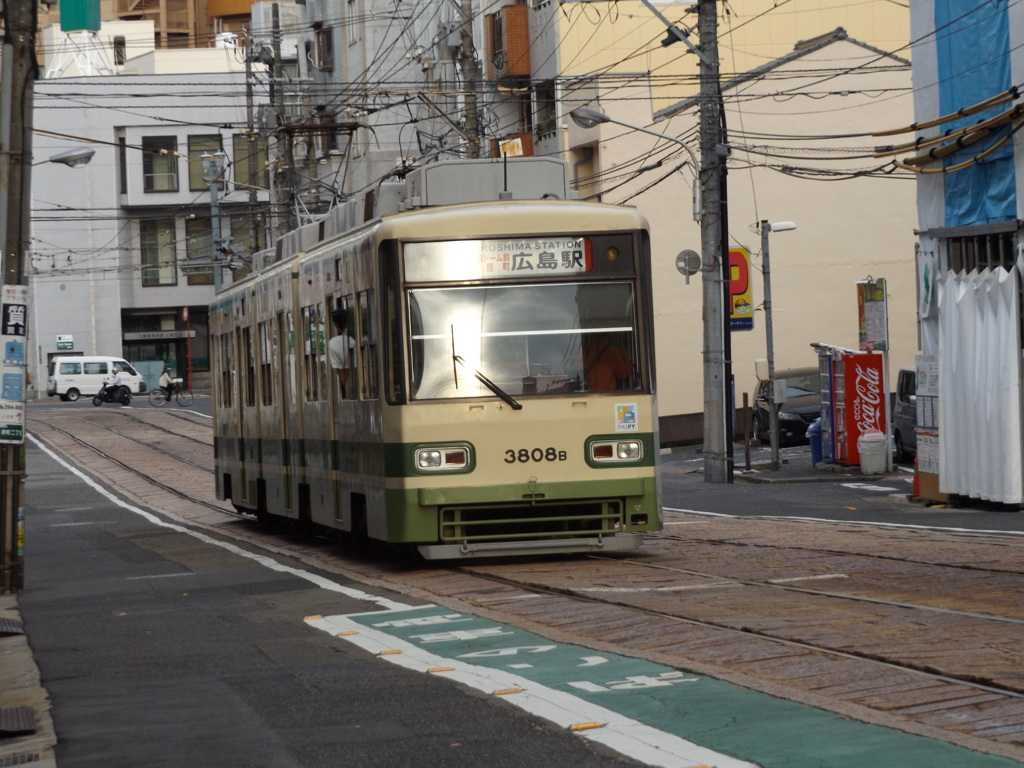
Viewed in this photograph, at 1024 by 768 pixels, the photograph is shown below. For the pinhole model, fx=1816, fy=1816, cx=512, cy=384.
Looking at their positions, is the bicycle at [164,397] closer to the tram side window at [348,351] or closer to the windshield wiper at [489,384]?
the tram side window at [348,351]

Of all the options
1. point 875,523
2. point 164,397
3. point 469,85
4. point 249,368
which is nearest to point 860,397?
point 469,85

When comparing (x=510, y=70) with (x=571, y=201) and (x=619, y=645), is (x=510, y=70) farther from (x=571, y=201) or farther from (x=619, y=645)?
(x=619, y=645)

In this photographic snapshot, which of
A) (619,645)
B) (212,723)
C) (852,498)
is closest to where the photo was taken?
(212,723)

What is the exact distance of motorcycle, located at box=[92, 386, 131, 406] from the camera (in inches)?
2559

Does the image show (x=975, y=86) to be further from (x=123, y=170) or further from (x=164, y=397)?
(x=123, y=170)

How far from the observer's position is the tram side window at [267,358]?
1981cm

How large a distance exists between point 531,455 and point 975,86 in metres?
10.5

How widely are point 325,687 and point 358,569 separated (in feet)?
23.2

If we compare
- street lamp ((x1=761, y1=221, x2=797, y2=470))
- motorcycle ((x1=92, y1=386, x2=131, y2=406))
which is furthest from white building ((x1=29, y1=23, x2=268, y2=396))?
street lamp ((x1=761, y1=221, x2=797, y2=470))

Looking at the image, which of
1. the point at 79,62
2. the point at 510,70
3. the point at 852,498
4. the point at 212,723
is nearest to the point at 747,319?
the point at 852,498

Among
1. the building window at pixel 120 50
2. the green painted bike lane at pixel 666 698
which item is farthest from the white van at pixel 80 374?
the green painted bike lane at pixel 666 698

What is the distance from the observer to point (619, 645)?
9.88 metres

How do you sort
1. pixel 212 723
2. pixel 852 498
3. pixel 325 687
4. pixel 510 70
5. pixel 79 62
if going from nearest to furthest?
pixel 212 723
pixel 325 687
pixel 852 498
pixel 510 70
pixel 79 62

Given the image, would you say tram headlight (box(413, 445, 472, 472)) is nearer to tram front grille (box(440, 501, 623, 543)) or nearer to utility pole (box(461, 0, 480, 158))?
tram front grille (box(440, 501, 623, 543))
